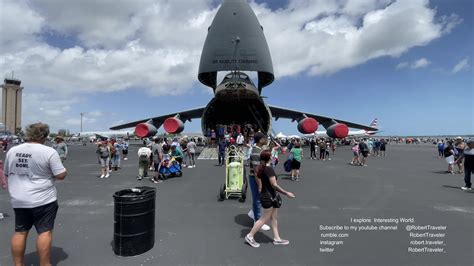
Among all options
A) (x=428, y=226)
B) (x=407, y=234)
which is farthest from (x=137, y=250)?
(x=428, y=226)

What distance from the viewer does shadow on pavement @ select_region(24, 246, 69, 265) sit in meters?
2.93

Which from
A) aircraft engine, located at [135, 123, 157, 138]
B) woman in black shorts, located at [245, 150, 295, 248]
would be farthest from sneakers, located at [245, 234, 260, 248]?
aircraft engine, located at [135, 123, 157, 138]

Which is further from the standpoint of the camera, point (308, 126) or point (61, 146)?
point (308, 126)

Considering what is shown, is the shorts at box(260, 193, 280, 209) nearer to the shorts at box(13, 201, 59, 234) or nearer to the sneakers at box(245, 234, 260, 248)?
the sneakers at box(245, 234, 260, 248)

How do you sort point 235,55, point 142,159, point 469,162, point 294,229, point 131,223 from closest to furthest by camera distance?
1. point 131,223
2. point 294,229
3. point 469,162
4. point 142,159
5. point 235,55

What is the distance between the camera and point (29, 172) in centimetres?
244

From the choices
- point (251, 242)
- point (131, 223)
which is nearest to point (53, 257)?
point (131, 223)

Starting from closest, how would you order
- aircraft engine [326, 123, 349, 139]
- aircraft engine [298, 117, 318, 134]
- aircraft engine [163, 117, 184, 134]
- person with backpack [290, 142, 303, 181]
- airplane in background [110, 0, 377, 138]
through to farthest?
person with backpack [290, 142, 303, 181] < airplane in background [110, 0, 377, 138] < aircraft engine [163, 117, 184, 134] < aircraft engine [298, 117, 318, 134] < aircraft engine [326, 123, 349, 139]

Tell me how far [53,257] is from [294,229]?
10.4 ft

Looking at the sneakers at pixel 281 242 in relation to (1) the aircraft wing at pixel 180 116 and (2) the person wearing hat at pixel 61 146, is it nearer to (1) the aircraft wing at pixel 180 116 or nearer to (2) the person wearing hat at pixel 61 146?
(2) the person wearing hat at pixel 61 146

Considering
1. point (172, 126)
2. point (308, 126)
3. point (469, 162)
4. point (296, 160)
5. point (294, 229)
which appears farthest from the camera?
point (308, 126)

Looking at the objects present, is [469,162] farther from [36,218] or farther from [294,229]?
[36,218]

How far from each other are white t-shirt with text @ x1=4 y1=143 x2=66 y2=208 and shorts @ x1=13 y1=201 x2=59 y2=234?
0.06 meters

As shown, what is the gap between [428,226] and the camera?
4.07 meters
